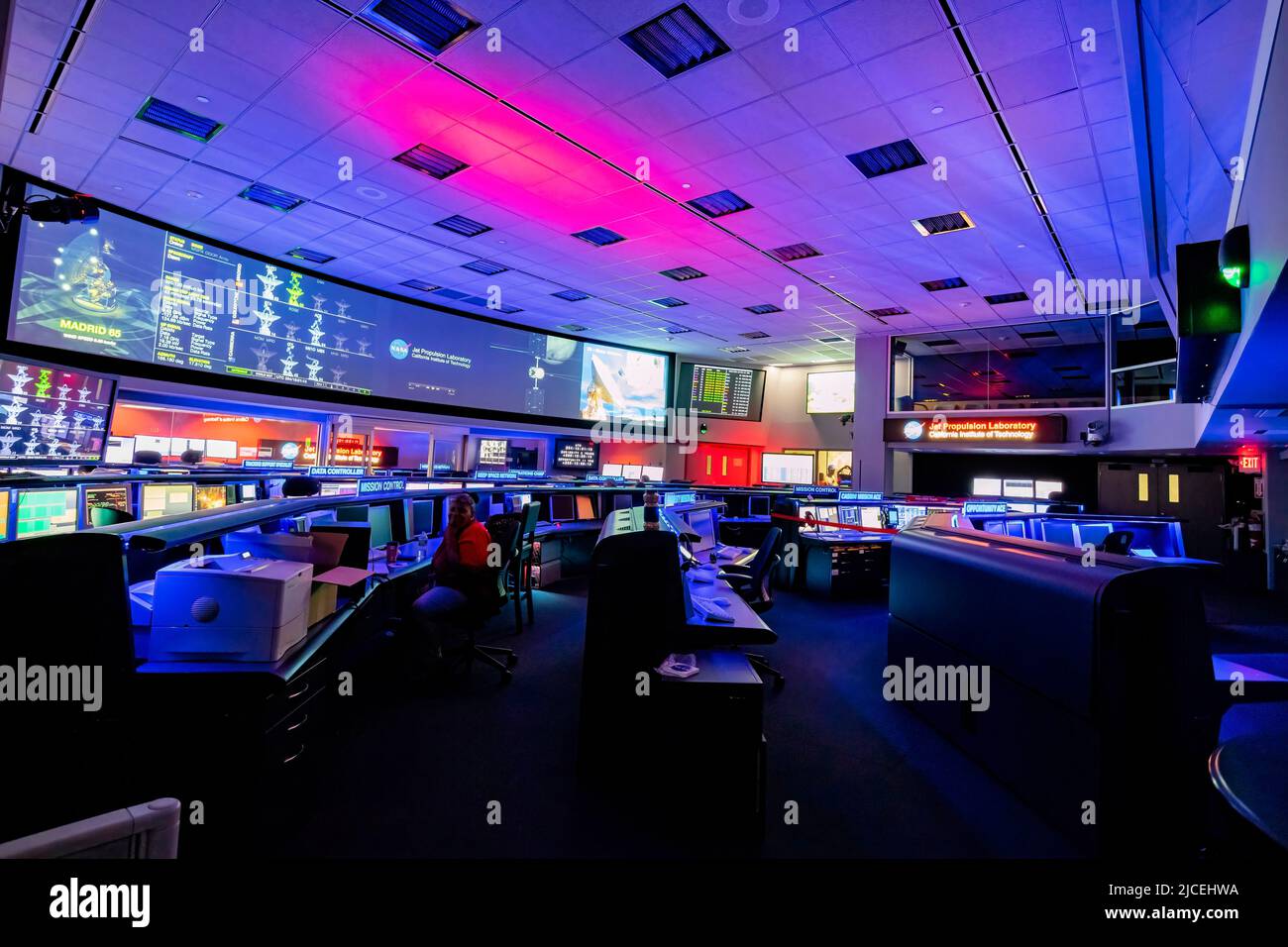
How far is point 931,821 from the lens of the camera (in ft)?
7.84

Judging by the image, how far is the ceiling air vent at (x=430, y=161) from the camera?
4809 mm

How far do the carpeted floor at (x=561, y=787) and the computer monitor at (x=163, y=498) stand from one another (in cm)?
215

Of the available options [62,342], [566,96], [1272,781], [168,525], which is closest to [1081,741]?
[1272,781]

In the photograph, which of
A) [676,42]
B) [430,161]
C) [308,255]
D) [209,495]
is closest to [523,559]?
[209,495]

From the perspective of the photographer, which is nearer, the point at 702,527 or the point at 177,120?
the point at 177,120

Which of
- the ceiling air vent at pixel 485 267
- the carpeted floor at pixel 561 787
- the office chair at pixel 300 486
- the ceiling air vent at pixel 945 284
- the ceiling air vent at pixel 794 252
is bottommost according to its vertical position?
the carpeted floor at pixel 561 787

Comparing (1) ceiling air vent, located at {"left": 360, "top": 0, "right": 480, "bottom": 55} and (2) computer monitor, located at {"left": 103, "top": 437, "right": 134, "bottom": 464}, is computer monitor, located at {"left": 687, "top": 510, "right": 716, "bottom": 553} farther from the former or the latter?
(2) computer monitor, located at {"left": 103, "top": 437, "right": 134, "bottom": 464}

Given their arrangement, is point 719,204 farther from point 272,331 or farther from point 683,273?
point 272,331

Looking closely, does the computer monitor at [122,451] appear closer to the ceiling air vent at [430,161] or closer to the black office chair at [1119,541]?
the ceiling air vent at [430,161]

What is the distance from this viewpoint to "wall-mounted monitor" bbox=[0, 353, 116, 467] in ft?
15.1

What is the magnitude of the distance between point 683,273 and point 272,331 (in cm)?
545

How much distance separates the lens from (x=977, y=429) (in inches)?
349

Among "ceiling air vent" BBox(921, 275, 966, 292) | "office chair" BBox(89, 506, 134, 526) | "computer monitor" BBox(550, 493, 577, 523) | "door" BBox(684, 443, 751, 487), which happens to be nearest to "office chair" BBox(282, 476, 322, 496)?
"office chair" BBox(89, 506, 134, 526)

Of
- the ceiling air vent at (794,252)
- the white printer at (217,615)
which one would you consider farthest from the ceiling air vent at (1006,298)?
the white printer at (217,615)
